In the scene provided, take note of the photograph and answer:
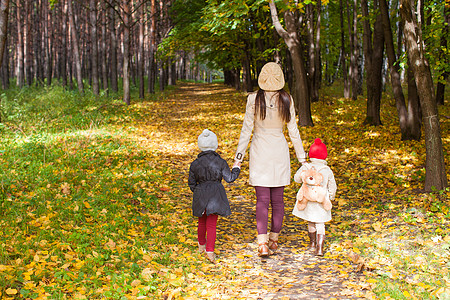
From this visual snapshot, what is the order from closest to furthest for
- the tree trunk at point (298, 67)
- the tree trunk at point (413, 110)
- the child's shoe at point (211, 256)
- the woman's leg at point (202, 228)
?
the child's shoe at point (211, 256) → the woman's leg at point (202, 228) → the tree trunk at point (413, 110) → the tree trunk at point (298, 67)

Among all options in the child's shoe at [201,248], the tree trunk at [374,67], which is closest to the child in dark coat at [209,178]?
the child's shoe at [201,248]

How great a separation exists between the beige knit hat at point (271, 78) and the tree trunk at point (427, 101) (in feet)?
10.6

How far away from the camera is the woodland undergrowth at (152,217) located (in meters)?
4.07

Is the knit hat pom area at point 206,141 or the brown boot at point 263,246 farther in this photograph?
the brown boot at point 263,246

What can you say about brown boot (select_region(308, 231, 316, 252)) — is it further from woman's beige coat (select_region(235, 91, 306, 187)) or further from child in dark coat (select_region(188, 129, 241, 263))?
child in dark coat (select_region(188, 129, 241, 263))

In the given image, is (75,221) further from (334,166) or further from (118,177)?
(334,166)

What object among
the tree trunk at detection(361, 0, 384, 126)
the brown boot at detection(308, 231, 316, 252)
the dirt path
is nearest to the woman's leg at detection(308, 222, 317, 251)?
the brown boot at detection(308, 231, 316, 252)

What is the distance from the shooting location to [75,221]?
5719 mm

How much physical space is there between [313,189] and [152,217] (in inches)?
110

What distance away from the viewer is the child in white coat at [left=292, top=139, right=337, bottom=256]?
196 inches

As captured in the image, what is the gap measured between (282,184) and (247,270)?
1.16m

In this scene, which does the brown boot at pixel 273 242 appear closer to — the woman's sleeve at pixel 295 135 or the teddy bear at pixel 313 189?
the teddy bear at pixel 313 189

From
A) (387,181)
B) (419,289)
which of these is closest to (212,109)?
(387,181)

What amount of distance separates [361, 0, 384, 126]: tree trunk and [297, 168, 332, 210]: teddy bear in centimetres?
901
